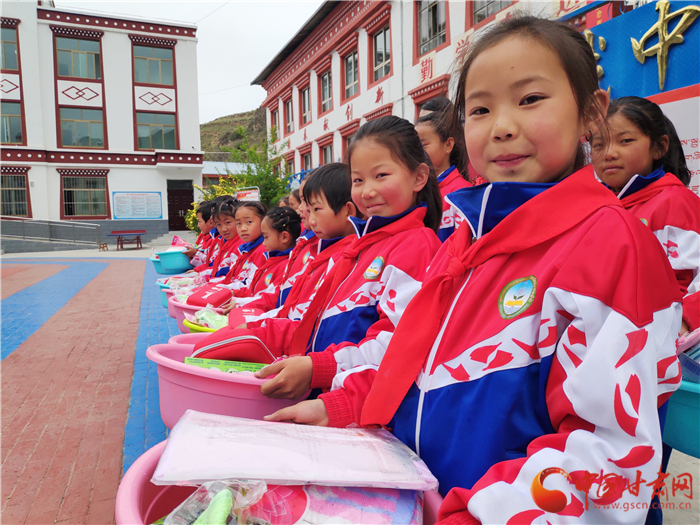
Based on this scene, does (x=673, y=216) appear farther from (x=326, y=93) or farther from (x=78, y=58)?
(x=78, y=58)

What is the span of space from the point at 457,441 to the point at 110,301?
7.16m

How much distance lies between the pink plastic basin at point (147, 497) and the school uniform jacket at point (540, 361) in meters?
0.06

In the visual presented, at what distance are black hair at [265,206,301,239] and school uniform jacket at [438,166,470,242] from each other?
1.05 meters

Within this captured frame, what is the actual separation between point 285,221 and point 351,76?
10.7m

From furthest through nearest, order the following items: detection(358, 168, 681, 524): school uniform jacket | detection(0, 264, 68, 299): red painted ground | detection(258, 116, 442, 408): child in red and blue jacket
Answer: detection(0, 264, 68, 299): red painted ground < detection(258, 116, 442, 408): child in red and blue jacket < detection(358, 168, 681, 524): school uniform jacket

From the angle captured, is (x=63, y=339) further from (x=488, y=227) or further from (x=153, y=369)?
(x=488, y=227)

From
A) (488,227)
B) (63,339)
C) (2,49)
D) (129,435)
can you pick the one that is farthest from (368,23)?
(2,49)

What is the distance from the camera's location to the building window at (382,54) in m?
Result: 10.7

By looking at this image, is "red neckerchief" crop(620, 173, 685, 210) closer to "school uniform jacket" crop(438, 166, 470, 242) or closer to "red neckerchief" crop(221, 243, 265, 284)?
→ "school uniform jacket" crop(438, 166, 470, 242)

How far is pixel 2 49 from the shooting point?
19.4 m

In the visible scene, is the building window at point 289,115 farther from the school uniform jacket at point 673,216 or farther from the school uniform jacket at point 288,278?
the school uniform jacket at point 673,216

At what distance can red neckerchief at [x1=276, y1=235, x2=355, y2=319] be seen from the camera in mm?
1924

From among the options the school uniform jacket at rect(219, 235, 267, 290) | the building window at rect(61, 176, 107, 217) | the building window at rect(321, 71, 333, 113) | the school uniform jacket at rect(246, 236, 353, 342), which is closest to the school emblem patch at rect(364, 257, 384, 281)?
the school uniform jacket at rect(246, 236, 353, 342)

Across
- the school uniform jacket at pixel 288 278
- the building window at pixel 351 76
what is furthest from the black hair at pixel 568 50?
the building window at pixel 351 76
